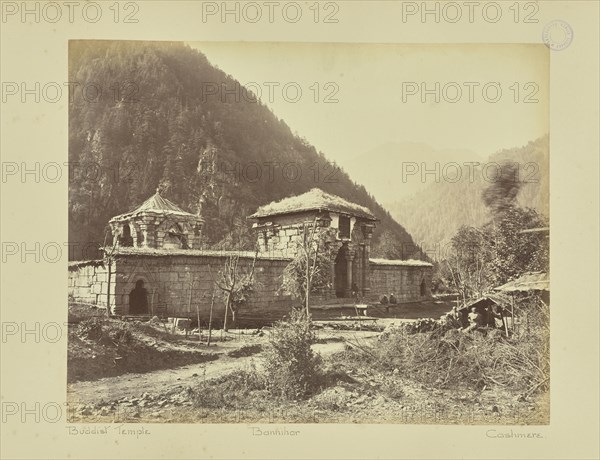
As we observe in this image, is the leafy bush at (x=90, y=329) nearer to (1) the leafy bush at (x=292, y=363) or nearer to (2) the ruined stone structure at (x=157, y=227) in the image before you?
Answer: (2) the ruined stone structure at (x=157, y=227)

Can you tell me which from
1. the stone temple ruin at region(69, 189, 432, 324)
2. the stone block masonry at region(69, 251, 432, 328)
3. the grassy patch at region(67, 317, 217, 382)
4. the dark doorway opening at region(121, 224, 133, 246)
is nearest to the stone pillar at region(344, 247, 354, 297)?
the stone temple ruin at region(69, 189, 432, 324)

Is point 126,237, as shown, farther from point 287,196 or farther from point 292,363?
point 292,363

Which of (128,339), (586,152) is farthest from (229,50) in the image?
(586,152)

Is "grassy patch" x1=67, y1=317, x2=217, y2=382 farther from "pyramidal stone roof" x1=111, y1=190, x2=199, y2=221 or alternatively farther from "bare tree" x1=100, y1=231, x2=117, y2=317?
"pyramidal stone roof" x1=111, y1=190, x2=199, y2=221

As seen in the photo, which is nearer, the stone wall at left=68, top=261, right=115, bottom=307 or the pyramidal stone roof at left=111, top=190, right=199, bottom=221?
the stone wall at left=68, top=261, right=115, bottom=307

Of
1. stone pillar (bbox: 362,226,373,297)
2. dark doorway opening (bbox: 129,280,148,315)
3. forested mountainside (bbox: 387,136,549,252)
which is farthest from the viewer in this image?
stone pillar (bbox: 362,226,373,297)

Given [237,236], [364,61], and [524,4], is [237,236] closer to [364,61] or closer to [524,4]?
[364,61]

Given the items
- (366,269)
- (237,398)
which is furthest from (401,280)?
(237,398)

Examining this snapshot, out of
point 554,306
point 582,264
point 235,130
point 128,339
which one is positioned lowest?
point 128,339
